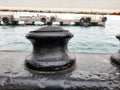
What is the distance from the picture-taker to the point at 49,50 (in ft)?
4.71

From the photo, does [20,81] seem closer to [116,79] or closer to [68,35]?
[68,35]

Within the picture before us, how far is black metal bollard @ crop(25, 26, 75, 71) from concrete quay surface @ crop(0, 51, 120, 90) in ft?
0.17

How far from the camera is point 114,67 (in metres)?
1.54

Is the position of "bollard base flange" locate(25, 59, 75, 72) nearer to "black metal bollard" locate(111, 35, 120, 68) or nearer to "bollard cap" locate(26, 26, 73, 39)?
"bollard cap" locate(26, 26, 73, 39)

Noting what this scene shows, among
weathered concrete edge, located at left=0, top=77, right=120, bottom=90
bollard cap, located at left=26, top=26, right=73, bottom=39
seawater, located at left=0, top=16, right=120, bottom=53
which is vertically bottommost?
seawater, located at left=0, top=16, right=120, bottom=53

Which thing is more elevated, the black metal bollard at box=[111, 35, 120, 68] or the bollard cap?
the bollard cap

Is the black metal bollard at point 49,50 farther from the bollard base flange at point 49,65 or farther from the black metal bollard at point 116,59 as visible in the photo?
the black metal bollard at point 116,59

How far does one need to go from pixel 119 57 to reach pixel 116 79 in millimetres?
317

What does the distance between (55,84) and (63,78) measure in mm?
76

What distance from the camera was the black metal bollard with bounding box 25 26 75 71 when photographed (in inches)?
53.9

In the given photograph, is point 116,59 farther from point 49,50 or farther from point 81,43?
point 81,43

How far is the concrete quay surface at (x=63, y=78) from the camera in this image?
121 centimetres

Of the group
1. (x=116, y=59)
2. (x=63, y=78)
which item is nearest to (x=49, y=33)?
(x=63, y=78)

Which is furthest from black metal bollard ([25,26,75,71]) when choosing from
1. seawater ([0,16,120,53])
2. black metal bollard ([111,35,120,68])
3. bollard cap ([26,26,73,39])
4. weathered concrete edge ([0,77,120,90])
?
seawater ([0,16,120,53])
